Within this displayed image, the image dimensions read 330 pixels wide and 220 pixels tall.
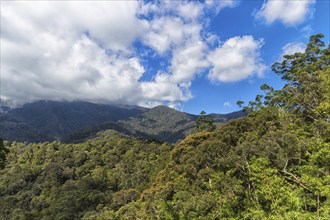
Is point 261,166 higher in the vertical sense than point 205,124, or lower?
lower

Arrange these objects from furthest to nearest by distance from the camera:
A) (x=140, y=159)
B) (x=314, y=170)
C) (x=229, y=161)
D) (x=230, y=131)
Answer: (x=140, y=159), (x=230, y=131), (x=229, y=161), (x=314, y=170)

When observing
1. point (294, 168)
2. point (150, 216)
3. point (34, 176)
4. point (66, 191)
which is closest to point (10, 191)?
point (34, 176)

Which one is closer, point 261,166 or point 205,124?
point 261,166

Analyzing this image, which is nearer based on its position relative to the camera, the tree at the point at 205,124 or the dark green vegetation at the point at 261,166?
the dark green vegetation at the point at 261,166

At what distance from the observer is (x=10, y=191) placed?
104688 millimetres

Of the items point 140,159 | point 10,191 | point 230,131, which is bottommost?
point 10,191

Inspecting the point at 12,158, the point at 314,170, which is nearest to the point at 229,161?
the point at 314,170

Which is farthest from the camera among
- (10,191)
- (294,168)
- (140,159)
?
(10,191)

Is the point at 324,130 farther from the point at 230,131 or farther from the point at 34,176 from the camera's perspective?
the point at 34,176

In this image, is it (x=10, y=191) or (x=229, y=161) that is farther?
(x=10, y=191)

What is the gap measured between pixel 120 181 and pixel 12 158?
64.8 meters

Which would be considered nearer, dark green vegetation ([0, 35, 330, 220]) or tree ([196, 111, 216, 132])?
dark green vegetation ([0, 35, 330, 220])

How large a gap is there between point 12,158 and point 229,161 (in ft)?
403

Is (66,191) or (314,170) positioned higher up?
(314,170)
